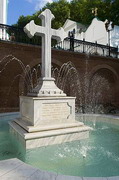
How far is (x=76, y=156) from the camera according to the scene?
4.00 meters

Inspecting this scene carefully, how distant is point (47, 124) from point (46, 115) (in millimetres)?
264

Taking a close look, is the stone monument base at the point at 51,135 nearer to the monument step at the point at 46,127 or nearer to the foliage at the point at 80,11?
the monument step at the point at 46,127

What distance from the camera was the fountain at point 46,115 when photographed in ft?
15.4

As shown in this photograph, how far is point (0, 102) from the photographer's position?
1075 centimetres

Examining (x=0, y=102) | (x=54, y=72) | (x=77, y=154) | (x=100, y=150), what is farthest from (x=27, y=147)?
(x=54, y=72)

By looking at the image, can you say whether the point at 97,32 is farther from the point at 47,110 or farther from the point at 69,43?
the point at 47,110

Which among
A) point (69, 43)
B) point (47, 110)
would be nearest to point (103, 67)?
point (69, 43)

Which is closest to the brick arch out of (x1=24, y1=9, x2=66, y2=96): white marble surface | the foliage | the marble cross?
(x1=24, y1=9, x2=66, y2=96): white marble surface

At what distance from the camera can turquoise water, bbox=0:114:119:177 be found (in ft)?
10.9

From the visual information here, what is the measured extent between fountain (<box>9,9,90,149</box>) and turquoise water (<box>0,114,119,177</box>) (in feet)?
0.77

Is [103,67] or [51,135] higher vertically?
[103,67]

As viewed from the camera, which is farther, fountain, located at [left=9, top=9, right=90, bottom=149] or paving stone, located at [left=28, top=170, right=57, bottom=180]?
fountain, located at [left=9, top=9, right=90, bottom=149]

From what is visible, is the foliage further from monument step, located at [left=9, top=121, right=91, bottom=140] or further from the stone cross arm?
monument step, located at [left=9, top=121, right=91, bottom=140]

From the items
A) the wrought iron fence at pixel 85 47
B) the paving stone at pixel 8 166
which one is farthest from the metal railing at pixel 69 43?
the paving stone at pixel 8 166
